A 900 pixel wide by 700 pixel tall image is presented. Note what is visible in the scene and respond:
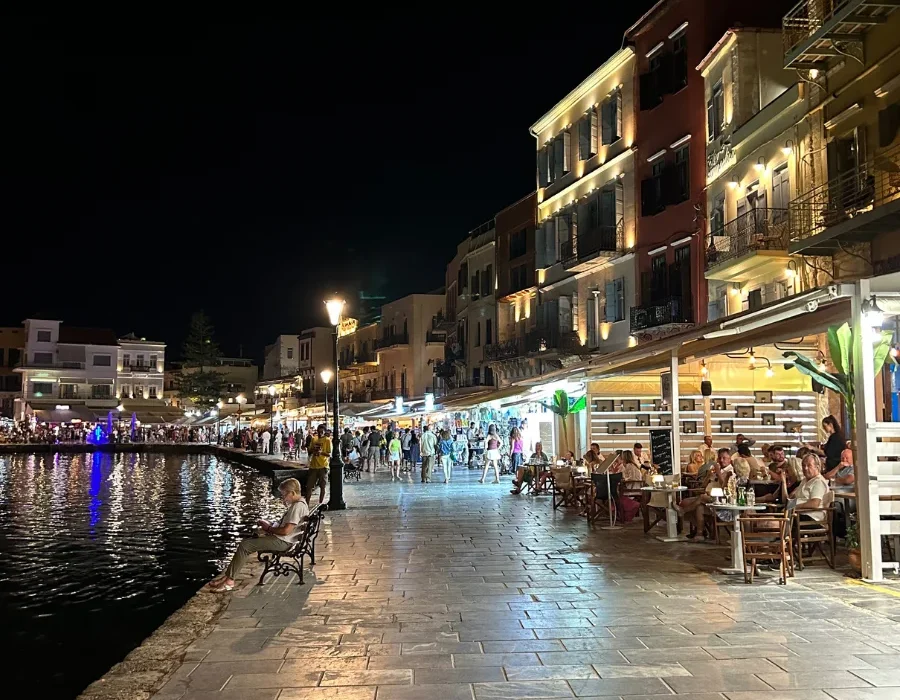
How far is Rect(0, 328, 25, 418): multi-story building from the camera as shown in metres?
92.7

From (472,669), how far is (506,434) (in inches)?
1152

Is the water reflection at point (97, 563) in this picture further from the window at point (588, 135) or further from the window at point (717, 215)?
the window at point (588, 135)

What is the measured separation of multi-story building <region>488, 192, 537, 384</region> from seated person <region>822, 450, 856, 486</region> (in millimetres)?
25243

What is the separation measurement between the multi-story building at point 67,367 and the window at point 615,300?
230 ft

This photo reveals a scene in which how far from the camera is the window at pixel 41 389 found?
88500mm

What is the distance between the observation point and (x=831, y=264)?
18.0 metres

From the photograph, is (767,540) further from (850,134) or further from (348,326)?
(348,326)

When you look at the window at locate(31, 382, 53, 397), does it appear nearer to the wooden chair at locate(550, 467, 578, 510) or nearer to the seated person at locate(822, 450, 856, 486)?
the wooden chair at locate(550, 467, 578, 510)

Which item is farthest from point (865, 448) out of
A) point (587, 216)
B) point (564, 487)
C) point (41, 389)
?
point (41, 389)

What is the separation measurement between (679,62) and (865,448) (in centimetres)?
2048

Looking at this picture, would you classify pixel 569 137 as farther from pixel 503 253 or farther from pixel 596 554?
pixel 596 554

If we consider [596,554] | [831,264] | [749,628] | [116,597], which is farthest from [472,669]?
[831,264]

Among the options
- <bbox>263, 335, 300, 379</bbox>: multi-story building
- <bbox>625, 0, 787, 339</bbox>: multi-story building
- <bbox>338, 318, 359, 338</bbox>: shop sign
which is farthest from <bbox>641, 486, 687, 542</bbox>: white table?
<bbox>263, 335, 300, 379</bbox>: multi-story building

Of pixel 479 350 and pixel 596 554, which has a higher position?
pixel 479 350
